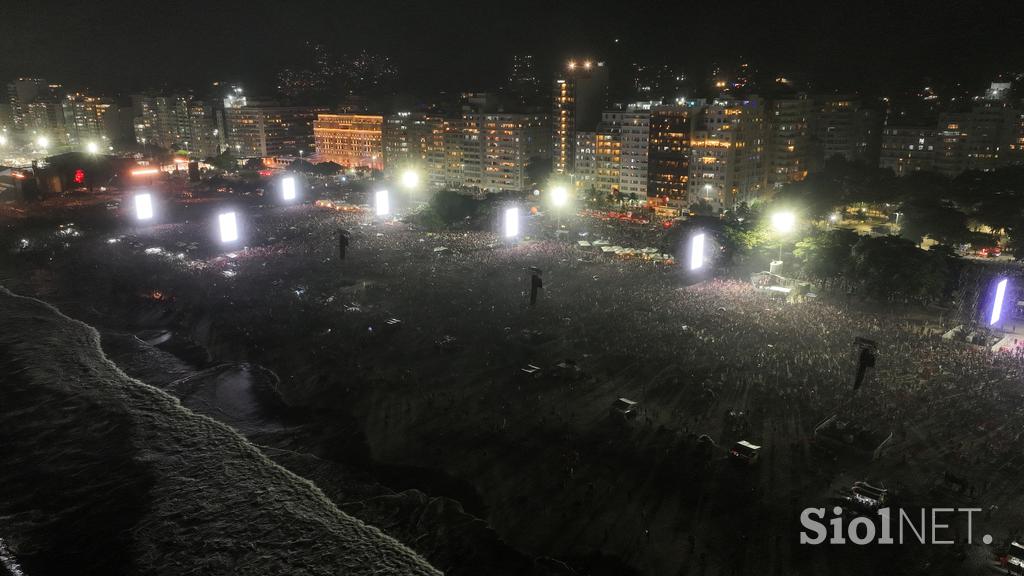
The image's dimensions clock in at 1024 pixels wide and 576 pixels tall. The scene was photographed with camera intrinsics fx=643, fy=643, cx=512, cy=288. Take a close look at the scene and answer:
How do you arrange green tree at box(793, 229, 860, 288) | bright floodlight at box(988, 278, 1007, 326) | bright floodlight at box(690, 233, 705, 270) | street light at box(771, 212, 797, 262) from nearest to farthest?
bright floodlight at box(988, 278, 1007, 326)
bright floodlight at box(690, 233, 705, 270)
green tree at box(793, 229, 860, 288)
street light at box(771, 212, 797, 262)

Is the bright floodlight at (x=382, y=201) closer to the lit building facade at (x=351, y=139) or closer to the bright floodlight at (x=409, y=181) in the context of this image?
the bright floodlight at (x=409, y=181)

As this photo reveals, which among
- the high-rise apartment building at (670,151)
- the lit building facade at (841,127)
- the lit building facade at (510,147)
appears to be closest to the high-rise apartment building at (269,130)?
the lit building facade at (510,147)

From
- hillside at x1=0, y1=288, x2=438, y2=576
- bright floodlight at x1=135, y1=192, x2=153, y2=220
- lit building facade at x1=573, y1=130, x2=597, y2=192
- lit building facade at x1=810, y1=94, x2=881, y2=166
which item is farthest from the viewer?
lit building facade at x1=810, y1=94, x2=881, y2=166

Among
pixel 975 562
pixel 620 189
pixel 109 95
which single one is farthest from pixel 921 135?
pixel 109 95

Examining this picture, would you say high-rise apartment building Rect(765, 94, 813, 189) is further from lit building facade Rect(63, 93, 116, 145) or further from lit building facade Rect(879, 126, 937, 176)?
lit building facade Rect(63, 93, 116, 145)

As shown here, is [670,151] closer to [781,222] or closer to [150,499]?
[781,222]

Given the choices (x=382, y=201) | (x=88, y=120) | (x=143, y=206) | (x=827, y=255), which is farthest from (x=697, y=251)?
(x=88, y=120)

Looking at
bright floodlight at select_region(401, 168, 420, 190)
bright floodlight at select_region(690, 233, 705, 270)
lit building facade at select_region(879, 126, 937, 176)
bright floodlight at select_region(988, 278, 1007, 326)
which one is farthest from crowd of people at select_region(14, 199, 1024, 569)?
lit building facade at select_region(879, 126, 937, 176)
